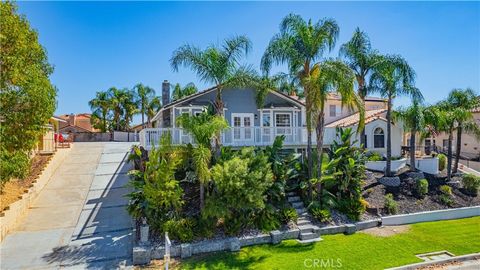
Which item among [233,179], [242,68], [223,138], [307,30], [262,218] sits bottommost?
[262,218]

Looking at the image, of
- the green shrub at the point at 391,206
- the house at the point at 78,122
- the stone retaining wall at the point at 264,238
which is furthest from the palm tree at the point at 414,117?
the house at the point at 78,122

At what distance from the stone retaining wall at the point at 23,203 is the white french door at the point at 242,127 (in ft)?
37.9

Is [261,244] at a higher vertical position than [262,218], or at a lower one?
lower

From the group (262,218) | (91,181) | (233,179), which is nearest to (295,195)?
(262,218)

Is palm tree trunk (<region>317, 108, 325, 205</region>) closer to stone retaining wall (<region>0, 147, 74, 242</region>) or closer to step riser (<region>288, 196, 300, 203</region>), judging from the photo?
step riser (<region>288, 196, 300, 203</region>)

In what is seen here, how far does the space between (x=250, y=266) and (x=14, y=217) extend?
11267 millimetres

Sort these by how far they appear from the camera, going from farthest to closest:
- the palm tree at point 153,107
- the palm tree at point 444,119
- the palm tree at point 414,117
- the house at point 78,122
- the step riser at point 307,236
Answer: the house at point 78,122
the palm tree at point 153,107
the palm tree at point 444,119
the palm tree at point 414,117
the step riser at point 307,236

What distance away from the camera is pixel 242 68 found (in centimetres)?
1658

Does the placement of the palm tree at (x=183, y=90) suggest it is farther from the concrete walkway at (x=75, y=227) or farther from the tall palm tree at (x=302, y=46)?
the tall palm tree at (x=302, y=46)

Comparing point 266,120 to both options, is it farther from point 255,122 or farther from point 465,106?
point 465,106

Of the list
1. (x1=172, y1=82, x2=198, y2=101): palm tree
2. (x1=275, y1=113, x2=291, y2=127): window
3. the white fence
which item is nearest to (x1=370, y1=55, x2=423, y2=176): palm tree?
(x1=275, y1=113, x2=291, y2=127): window

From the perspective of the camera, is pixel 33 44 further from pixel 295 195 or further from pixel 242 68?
pixel 295 195

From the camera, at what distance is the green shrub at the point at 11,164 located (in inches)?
460

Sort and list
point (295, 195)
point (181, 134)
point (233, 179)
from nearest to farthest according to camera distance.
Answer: point (233, 179) → point (295, 195) → point (181, 134)
